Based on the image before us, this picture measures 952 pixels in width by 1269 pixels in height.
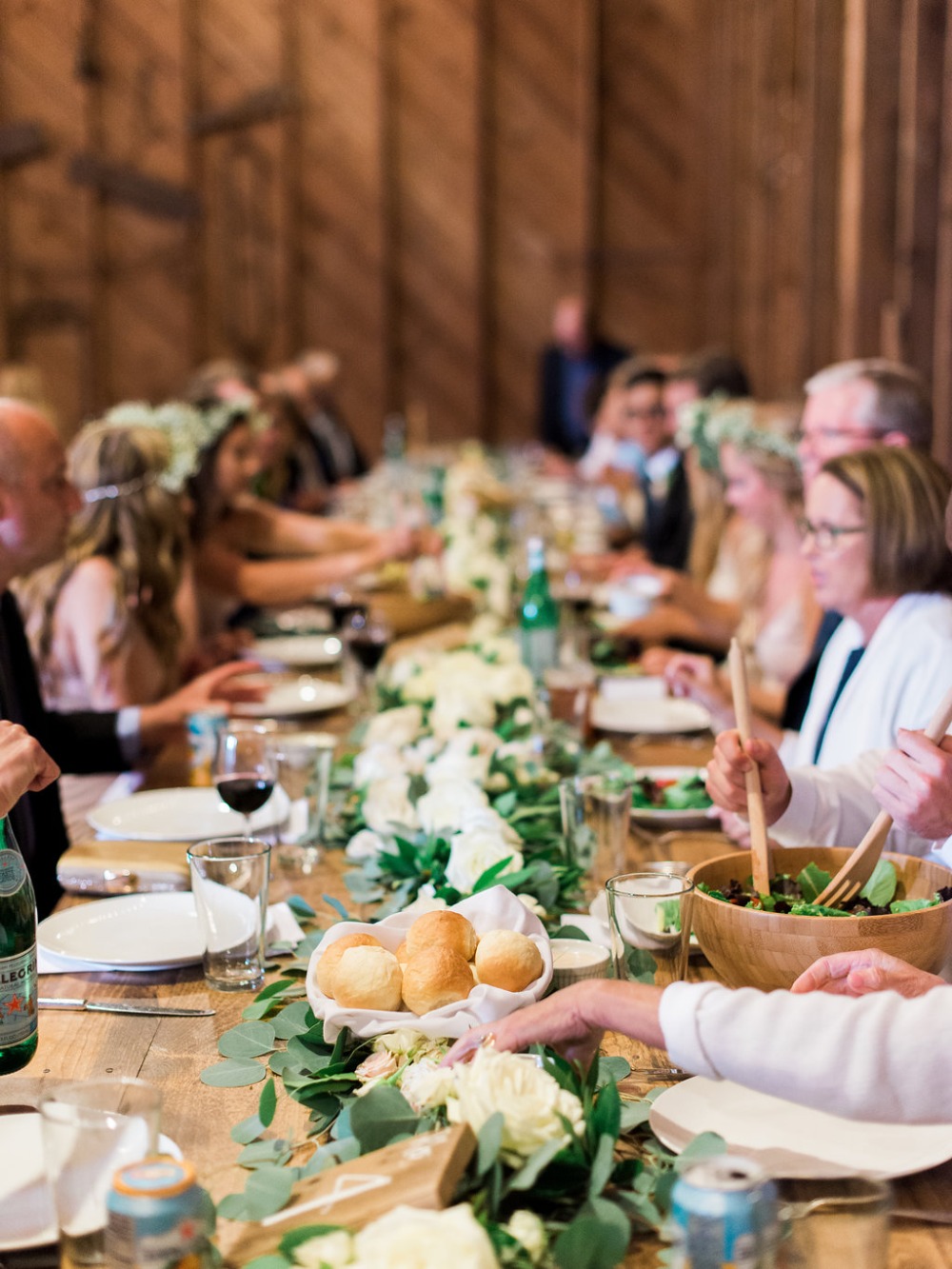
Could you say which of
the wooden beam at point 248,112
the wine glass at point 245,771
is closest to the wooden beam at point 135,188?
the wooden beam at point 248,112

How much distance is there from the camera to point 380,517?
5883mm

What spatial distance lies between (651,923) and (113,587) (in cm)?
184

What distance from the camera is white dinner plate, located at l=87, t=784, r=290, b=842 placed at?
2082 mm

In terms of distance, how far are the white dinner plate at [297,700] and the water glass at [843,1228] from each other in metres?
2.01

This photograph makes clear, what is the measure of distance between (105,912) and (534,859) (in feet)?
1.70

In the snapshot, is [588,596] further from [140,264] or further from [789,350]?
[140,264]

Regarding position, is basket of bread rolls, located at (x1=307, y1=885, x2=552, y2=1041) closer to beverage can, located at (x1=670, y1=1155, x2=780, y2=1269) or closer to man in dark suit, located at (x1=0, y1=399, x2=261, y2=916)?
beverage can, located at (x1=670, y1=1155, x2=780, y2=1269)

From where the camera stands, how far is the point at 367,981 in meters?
1.35

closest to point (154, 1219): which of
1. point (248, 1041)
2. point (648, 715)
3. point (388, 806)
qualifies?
point (248, 1041)

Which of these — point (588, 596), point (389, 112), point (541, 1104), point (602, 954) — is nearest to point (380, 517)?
point (588, 596)

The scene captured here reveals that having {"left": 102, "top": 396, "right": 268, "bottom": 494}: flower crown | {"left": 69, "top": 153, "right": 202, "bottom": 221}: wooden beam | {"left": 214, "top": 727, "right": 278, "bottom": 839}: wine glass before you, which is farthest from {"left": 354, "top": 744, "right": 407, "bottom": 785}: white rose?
{"left": 69, "top": 153, "right": 202, "bottom": 221}: wooden beam

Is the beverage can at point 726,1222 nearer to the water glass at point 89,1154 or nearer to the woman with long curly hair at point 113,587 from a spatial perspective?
the water glass at point 89,1154

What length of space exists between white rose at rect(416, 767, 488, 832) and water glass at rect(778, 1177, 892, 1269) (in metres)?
0.91

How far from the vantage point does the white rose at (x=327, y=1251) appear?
3.20 ft
